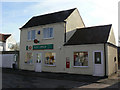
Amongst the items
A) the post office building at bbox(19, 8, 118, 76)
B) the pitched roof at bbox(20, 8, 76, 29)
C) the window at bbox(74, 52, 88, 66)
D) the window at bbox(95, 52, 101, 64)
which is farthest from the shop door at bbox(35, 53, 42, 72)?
the window at bbox(95, 52, 101, 64)

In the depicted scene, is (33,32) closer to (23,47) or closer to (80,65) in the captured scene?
(23,47)

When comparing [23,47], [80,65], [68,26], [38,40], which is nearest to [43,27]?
[38,40]

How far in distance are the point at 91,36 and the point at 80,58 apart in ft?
8.97

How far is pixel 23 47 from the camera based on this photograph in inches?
833

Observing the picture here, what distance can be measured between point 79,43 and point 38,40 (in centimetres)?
620

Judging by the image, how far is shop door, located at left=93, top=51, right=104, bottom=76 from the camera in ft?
46.3

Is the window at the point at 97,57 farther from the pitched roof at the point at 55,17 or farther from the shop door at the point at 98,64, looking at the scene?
the pitched roof at the point at 55,17

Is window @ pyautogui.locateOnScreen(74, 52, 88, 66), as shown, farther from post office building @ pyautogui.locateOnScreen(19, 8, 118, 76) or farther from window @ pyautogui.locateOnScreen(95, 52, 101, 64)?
window @ pyautogui.locateOnScreen(95, 52, 101, 64)

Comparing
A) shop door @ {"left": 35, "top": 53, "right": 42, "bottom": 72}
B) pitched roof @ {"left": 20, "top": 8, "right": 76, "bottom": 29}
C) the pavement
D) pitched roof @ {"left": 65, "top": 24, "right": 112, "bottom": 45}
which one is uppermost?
pitched roof @ {"left": 20, "top": 8, "right": 76, "bottom": 29}

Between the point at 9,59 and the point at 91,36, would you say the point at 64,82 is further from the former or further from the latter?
the point at 9,59

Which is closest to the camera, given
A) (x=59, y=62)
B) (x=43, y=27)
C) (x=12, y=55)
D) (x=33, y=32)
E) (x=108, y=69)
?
(x=108, y=69)

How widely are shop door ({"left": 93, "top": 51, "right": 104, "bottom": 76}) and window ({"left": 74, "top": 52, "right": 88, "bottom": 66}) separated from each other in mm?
1106

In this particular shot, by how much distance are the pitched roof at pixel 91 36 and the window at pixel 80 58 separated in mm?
1240

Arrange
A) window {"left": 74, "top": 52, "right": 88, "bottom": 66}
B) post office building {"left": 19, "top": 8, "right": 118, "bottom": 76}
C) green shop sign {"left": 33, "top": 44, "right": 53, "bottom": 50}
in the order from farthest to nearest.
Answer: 1. green shop sign {"left": 33, "top": 44, "right": 53, "bottom": 50}
2. window {"left": 74, "top": 52, "right": 88, "bottom": 66}
3. post office building {"left": 19, "top": 8, "right": 118, "bottom": 76}
